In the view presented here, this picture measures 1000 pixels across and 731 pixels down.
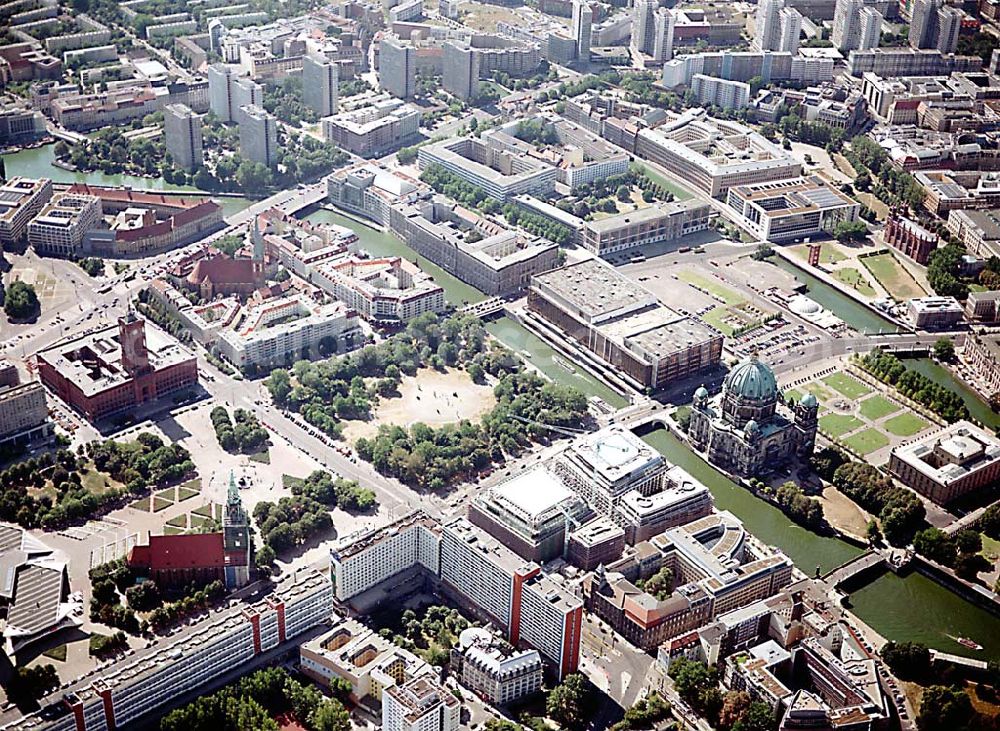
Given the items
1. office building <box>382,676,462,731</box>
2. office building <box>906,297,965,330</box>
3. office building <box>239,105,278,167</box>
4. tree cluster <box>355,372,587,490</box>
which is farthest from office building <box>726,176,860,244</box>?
office building <box>382,676,462,731</box>

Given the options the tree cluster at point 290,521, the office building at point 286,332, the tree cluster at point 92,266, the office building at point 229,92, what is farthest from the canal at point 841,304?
the tree cluster at point 92,266

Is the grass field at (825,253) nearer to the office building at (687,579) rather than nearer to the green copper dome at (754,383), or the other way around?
the green copper dome at (754,383)

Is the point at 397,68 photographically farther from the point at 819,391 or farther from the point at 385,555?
the point at 385,555

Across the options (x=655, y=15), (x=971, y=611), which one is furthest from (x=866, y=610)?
(x=655, y=15)

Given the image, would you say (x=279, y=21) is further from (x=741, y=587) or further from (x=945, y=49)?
(x=741, y=587)

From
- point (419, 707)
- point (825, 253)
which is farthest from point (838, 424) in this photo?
point (419, 707)
